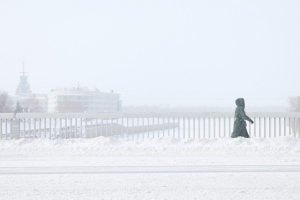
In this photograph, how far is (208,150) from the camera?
10977 millimetres

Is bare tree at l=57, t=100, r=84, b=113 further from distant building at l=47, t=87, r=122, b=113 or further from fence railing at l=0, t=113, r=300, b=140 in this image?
fence railing at l=0, t=113, r=300, b=140

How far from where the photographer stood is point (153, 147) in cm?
1115

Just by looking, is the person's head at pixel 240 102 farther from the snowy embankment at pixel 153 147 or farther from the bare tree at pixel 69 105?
the bare tree at pixel 69 105

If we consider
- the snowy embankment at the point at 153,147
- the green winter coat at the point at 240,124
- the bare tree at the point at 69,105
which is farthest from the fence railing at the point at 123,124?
the bare tree at the point at 69,105

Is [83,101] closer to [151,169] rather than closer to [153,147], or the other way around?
[153,147]

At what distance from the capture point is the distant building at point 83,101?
3809 centimetres

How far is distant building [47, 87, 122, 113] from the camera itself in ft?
125

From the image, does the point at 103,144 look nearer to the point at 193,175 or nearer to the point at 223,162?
the point at 223,162

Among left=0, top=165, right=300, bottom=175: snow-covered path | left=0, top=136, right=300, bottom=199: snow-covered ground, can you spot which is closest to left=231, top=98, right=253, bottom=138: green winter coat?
left=0, top=136, right=300, bottom=199: snow-covered ground

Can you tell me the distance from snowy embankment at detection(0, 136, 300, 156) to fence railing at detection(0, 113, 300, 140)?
1.53 m

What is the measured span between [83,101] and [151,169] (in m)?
35.3

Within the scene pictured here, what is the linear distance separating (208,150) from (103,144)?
3070 mm

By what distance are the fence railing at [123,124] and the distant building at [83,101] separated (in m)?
19.1

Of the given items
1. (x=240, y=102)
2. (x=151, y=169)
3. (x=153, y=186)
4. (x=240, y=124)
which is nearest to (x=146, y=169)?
(x=151, y=169)
